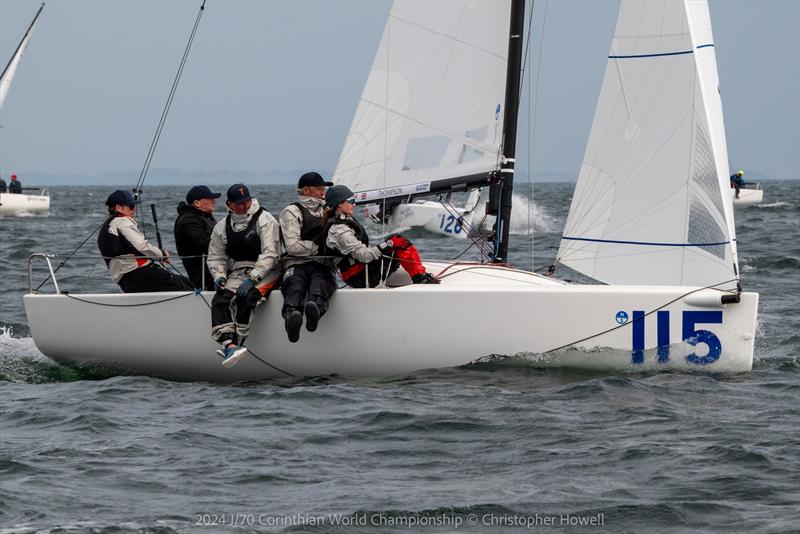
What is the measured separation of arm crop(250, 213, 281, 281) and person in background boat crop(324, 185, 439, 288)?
1.13 ft

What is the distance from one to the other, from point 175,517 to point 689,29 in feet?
18.6

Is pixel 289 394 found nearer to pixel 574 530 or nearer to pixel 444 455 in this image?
pixel 444 455

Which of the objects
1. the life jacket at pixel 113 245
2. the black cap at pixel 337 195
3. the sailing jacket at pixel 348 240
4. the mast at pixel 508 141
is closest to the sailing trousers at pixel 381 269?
the sailing jacket at pixel 348 240

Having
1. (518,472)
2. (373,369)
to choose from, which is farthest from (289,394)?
(518,472)

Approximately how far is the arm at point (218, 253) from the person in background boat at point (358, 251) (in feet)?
2.34

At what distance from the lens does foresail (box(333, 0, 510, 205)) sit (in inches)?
379

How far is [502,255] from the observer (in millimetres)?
9531

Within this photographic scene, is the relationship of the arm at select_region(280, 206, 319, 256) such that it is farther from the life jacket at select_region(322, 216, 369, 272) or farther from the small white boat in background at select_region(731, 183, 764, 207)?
the small white boat in background at select_region(731, 183, 764, 207)

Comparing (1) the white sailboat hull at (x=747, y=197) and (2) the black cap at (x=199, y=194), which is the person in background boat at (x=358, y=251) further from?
(1) the white sailboat hull at (x=747, y=197)

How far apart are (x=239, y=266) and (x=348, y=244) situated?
828 millimetres

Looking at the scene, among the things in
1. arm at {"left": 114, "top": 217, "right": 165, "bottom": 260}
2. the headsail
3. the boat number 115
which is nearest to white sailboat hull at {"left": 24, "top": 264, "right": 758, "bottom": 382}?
the boat number 115

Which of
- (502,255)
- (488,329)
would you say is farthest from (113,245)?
(502,255)

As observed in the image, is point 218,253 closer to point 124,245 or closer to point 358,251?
point 124,245

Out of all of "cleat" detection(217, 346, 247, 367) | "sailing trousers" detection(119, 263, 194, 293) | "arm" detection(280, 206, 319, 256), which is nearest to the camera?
"cleat" detection(217, 346, 247, 367)
